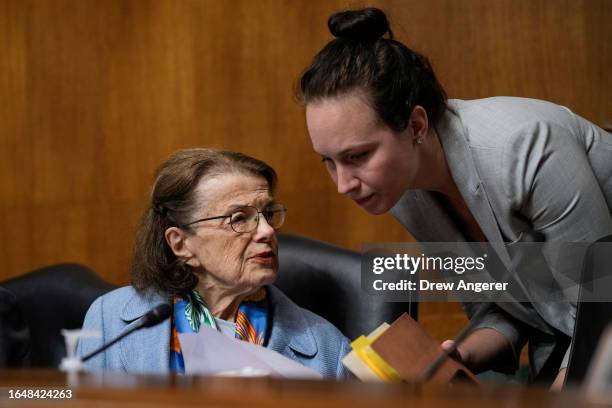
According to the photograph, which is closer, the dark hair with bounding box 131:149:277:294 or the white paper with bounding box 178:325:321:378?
the white paper with bounding box 178:325:321:378

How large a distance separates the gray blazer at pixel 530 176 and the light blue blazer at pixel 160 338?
0.32 metres

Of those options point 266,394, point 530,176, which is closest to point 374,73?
point 530,176

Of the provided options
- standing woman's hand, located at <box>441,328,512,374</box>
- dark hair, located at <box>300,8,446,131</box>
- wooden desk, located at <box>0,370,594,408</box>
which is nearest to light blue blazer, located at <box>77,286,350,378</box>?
standing woman's hand, located at <box>441,328,512,374</box>

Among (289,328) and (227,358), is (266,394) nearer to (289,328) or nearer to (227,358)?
(227,358)

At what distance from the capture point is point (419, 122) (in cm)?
166

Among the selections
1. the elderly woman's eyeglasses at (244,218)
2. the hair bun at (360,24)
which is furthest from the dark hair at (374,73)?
the elderly woman's eyeglasses at (244,218)

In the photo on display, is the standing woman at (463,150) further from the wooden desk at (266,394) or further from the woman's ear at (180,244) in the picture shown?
the wooden desk at (266,394)

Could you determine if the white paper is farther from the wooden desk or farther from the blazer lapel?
the blazer lapel

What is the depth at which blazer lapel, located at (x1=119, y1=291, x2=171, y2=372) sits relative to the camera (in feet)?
5.89

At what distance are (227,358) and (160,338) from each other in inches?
24.2

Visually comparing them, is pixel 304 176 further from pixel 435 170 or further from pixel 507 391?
pixel 507 391

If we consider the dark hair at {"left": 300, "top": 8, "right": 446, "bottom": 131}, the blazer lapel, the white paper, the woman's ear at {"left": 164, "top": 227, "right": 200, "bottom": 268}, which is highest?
the dark hair at {"left": 300, "top": 8, "right": 446, "bottom": 131}

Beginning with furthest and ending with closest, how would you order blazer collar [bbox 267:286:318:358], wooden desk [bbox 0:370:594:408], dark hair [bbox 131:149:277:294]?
dark hair [bbox 131:149:277:294] → blazer collar [bbox 267:286:318:358] → wooden desk [bbox 0:370:594:408]

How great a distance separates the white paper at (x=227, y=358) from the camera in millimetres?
1227
